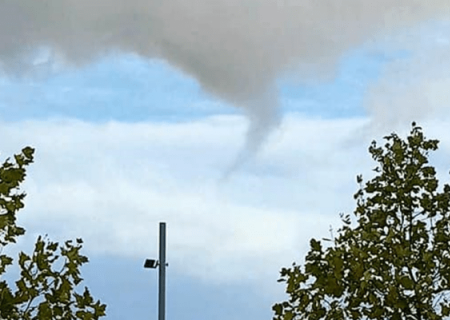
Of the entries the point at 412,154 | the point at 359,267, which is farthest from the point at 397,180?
the point at 359,267

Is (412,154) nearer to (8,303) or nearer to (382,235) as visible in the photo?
(382,235)

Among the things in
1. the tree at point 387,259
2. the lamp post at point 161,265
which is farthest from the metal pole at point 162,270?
the tree at point 387,259

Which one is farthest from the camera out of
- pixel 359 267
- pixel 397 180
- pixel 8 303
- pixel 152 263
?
pixel 152 263

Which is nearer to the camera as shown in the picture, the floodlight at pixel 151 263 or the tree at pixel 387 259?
the tree at pixel 387 259

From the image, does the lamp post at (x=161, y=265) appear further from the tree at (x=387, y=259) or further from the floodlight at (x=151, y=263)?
the tree at (x=387, y=259)

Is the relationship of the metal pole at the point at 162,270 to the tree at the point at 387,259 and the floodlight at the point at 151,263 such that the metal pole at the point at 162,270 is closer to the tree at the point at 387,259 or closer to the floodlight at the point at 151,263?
the floodlight at the point at 151,263

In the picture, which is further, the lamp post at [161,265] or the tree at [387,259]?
the lamp post at [161,265]

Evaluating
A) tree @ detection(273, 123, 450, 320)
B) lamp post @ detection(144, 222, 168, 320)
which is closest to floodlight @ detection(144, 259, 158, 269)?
lamp post @ detection(144, 222, 168, 320)

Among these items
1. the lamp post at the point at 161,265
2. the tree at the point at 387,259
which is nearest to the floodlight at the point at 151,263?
the lamp post at the point at 161,265

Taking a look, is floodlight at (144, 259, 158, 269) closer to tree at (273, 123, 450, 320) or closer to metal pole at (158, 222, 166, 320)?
metal pole at (158, 222, 166, 320)

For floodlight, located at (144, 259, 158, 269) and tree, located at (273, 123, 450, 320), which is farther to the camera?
floodlight, located at (144, 259, 158, 269)

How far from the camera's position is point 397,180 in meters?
14.2

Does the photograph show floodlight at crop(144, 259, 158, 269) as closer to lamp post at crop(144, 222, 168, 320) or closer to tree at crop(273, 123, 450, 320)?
lamp post at crop(144, 222, 168, 320)

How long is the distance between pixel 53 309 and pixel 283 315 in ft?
11.0
